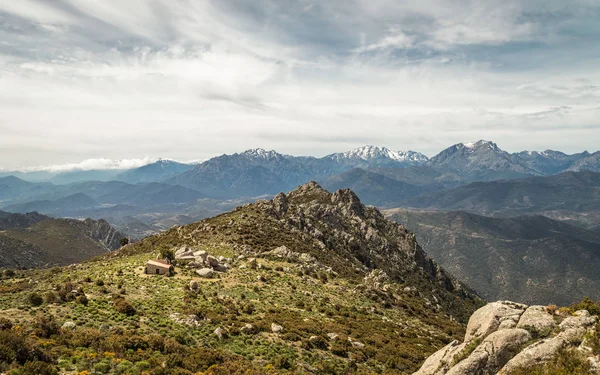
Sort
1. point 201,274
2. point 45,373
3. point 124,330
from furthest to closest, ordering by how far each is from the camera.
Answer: point 201,274 < point 124,330 < point 45,373

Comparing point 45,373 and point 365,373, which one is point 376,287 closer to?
point 365,373

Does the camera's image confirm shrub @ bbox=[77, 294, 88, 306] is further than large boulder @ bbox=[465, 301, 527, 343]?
Yes

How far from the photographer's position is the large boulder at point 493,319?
23.7m

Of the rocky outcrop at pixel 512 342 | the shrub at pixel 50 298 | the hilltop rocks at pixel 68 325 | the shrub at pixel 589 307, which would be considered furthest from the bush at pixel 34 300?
the shrub at pixel 589 307

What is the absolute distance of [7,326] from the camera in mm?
23312

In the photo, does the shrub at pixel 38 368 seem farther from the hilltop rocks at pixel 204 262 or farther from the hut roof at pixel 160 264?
the hilltop rocks at pixel 204 262

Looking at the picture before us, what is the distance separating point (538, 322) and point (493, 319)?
114 inches

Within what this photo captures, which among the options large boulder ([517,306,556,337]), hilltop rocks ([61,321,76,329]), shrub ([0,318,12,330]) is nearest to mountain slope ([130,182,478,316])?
hilltop rocks ([61,321,76,329])

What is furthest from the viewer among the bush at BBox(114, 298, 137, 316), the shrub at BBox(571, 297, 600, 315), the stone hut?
the stone hut

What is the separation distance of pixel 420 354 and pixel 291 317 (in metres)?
14.8

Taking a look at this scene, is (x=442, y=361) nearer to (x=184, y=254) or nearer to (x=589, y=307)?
(x=589, y=307)

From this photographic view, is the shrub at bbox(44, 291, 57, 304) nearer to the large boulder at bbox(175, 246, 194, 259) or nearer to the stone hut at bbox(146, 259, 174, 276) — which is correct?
the stone hut at bbox(146, 259, 174, 276)

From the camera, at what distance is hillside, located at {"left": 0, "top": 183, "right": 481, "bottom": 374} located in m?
24.0

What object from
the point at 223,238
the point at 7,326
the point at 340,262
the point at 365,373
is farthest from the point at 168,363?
the point at 340,262
